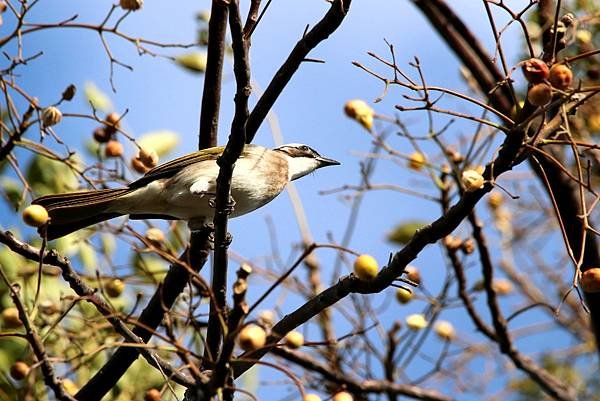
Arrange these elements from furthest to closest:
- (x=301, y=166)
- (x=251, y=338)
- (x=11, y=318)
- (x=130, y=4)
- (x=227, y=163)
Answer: (x=301, y=166)
(x=130, y=4)
(x=11, y=318)
(x=227, y=163)
(x=251, y=338)

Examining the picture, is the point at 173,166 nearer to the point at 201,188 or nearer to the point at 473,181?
the point at 201,188

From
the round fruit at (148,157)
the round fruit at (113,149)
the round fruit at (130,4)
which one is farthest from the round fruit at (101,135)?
the round fruit at (130,4)

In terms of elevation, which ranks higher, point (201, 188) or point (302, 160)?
point (302, 160)

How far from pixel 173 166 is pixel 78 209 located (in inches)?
26.7

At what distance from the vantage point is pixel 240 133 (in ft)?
11.0

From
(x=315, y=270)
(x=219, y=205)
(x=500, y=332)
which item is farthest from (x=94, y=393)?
(x=315, y=270)

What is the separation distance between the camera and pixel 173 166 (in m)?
5.17

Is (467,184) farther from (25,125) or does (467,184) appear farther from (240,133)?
(25,125)

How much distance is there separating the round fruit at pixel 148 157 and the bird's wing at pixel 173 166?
0.44m

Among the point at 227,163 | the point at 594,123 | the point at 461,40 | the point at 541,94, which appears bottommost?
the point at 227,163

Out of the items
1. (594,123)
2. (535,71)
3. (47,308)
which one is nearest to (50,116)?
(47,308)

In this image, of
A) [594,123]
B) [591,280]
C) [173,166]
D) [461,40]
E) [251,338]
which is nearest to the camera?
[251,338]

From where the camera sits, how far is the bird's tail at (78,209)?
15.0 feet

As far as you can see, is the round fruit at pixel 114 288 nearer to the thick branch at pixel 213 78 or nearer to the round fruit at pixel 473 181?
the thick branch at pixel 213 78
